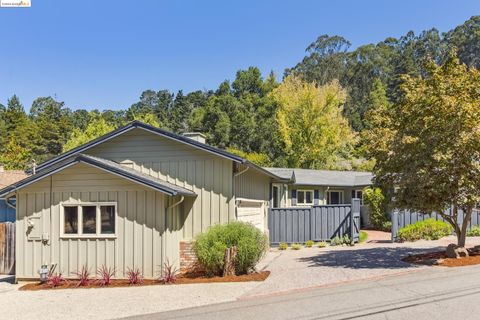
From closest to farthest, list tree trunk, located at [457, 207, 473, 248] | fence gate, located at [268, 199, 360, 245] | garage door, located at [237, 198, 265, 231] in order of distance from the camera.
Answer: tree trunk, located at [457, 207, 473, 248], garage door, located at [237, 198, 265, 231], fence gate, located at [268, 199, 360, 245]

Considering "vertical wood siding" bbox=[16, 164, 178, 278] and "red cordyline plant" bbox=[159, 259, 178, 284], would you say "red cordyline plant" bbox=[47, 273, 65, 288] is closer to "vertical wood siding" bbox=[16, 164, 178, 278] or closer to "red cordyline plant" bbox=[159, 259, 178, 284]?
"vertical wood siding" bbox=[16, 164, 178, 278]

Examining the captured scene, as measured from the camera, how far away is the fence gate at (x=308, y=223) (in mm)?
19812

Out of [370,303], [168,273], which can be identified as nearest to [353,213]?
[168,273]

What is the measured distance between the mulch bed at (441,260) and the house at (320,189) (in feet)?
36.9

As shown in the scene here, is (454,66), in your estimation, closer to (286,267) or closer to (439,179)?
(439,179)

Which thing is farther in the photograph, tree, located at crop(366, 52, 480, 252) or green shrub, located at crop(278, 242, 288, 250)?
green shrub, located at crop(278, 242, 288, 250)

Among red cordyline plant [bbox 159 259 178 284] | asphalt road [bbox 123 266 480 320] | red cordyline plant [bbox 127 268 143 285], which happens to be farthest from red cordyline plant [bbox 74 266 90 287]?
asphalt road [bbox 123 266 480 320]

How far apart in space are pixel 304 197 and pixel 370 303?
19.5 metres

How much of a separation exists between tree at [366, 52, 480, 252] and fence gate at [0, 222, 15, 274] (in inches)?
484

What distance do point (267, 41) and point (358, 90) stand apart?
4489cm

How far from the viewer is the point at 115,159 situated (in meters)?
15.1

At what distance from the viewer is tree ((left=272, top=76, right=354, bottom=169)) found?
41438 mm

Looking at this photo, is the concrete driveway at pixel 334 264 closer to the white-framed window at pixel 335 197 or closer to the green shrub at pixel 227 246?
the green shrub at pixel 227 246

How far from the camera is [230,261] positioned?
12.3m
